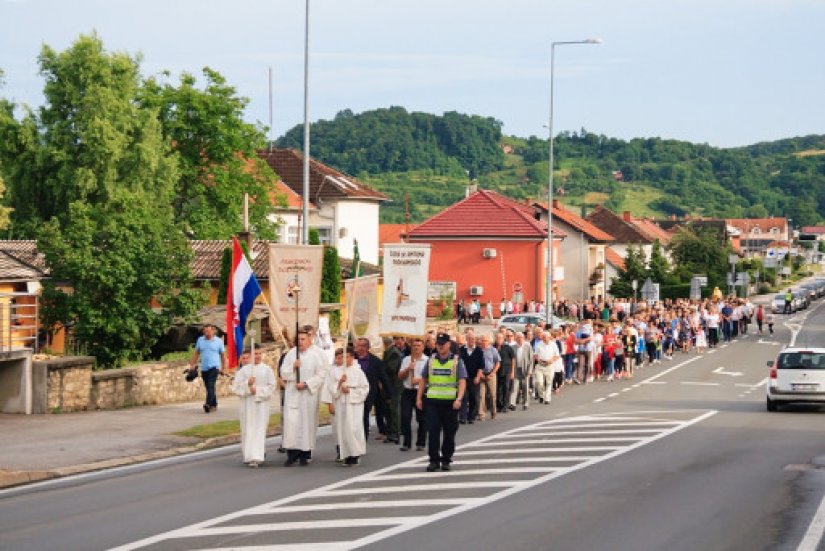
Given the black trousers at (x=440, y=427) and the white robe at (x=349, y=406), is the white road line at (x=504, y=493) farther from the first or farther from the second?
the white robe at (x=349, y=406)

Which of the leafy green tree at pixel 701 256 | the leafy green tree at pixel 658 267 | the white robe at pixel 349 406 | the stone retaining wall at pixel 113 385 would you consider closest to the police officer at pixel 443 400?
the white robe at pixel 349 406

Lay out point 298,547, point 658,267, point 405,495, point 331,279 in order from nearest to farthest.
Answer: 1. point 298,547
2. point 405,495
3. point 331,279
4. point 658,267

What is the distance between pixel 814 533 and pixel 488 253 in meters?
69.0

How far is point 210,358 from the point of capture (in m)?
26.6

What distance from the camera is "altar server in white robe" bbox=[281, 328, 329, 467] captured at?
1925cm

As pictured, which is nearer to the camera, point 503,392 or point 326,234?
point 503,392

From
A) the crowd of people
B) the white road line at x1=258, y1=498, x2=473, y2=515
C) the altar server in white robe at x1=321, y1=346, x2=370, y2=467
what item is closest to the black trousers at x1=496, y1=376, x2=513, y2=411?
the crowd of people

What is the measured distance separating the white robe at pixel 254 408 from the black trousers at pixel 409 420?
283 cm

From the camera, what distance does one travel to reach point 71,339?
1206 inches

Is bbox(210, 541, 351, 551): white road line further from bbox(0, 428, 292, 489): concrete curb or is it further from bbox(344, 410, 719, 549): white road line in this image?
bbox(0, 428, 292, 489): concrete curb

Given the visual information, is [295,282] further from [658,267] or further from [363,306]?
[658,267]

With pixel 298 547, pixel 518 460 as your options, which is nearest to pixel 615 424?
pixel 518 460

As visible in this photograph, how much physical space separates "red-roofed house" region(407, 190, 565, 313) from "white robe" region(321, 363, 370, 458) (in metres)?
62.8

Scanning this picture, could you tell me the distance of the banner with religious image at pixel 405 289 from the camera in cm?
2214
